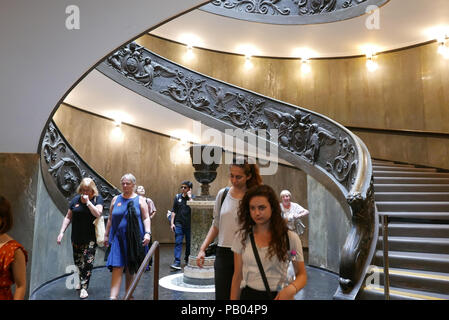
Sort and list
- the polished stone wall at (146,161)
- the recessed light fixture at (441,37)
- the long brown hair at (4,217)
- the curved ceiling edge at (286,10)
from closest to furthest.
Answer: the long brown hair at (4,217) < the recessed light fixture at (441,37) < the curved ceiling edge at (286,10) < the polished stone wall at (146,161)

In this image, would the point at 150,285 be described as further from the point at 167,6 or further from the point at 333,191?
the point at 167,6

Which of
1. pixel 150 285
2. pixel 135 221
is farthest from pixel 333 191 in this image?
pixel 135 221

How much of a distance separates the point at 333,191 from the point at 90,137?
7.06m

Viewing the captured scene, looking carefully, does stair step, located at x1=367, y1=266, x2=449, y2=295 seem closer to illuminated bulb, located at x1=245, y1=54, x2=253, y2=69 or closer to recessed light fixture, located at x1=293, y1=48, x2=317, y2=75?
recessed light fixture, located at x1=293, y1=48, x2=317, y2=75

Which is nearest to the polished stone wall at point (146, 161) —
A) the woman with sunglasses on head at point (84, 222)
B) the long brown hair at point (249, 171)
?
the woman with sunglasses on head at point (84, 222)

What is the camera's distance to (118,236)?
363 cm

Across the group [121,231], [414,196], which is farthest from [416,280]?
[121,231]

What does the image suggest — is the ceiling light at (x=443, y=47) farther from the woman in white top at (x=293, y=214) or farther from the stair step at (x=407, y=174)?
the woman in white top at (x=293, y=214)

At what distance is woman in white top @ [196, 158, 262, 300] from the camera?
7.25 ft

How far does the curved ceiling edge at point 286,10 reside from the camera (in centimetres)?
910

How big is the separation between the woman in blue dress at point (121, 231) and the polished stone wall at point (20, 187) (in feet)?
3.12

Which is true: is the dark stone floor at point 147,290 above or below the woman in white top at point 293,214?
below

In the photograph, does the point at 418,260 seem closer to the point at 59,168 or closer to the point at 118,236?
the point at 118,236

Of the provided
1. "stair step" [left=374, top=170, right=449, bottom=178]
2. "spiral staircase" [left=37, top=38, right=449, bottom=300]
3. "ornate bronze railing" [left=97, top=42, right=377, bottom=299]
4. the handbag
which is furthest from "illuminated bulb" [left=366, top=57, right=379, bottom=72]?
the handbag
